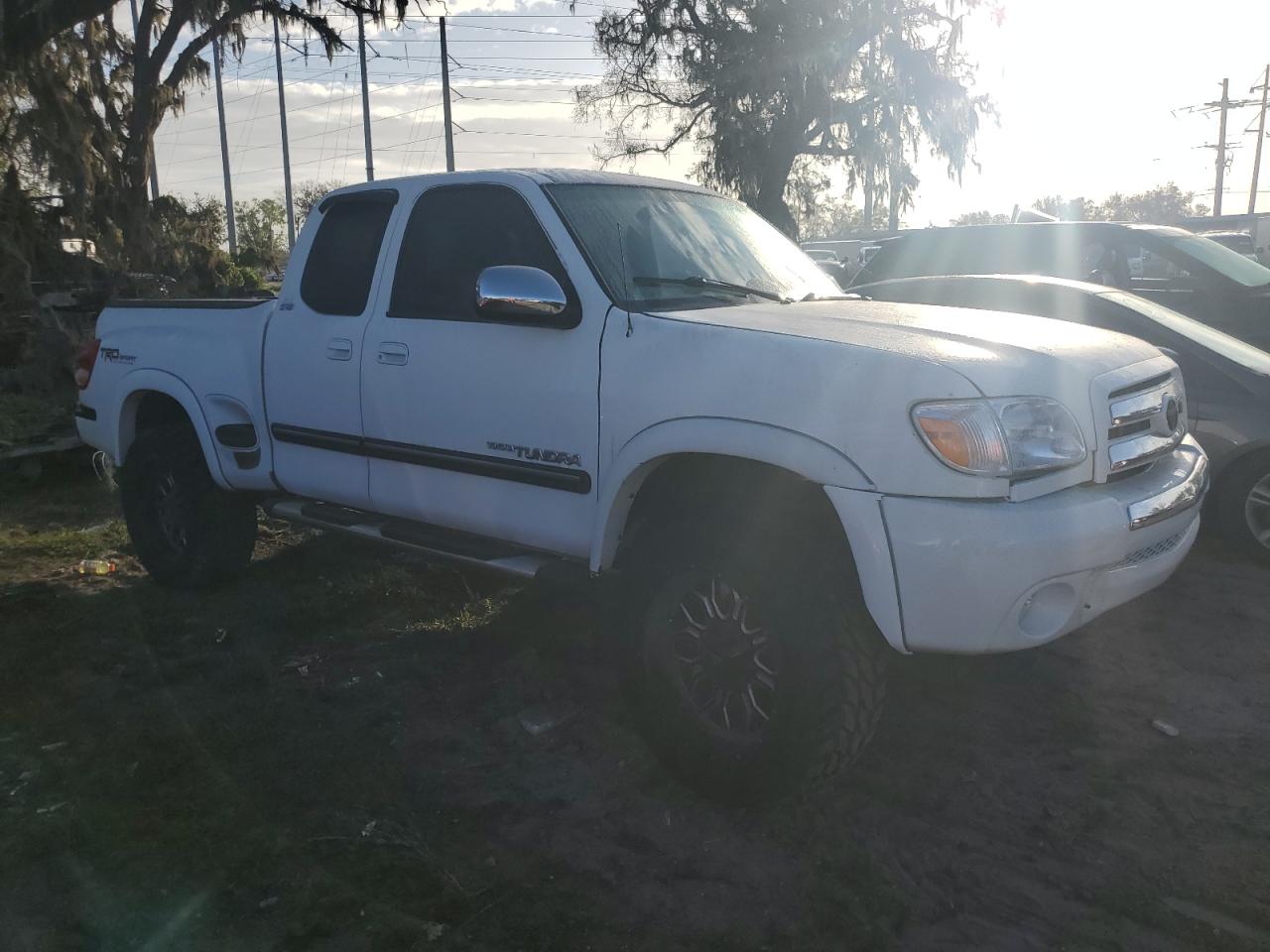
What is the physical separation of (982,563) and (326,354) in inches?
117

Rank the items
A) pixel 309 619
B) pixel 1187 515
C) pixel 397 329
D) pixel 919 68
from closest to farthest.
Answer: pixel 1187 515
pixel 397 329
pixel 309 619
pixel 919 68

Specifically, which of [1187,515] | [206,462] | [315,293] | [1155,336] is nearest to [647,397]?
[1187,515]

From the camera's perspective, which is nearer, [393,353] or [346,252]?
[393,353]

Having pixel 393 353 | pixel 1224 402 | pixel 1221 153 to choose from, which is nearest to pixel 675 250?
pixel 393 353

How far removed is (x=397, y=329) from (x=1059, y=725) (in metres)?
2.96

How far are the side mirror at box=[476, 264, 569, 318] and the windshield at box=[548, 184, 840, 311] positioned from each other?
0.68ft

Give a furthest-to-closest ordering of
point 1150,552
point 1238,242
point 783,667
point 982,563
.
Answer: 1. point 1238,242
2. point 1150,552
3. point 783,667
4. point 982,563

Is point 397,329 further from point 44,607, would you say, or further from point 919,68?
point 919,68

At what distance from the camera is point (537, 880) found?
2.94 meters

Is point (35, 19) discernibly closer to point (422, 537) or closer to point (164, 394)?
point (164, 394)

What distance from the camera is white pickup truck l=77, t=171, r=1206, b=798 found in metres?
2.90

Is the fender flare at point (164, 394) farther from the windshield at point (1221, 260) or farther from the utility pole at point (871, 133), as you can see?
the utility pole at point (871, 133)

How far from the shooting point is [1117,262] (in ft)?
28.1

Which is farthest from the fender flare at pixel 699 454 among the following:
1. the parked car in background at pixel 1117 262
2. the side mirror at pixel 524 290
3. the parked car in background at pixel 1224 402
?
the parked car in background at pixel 1117 262
